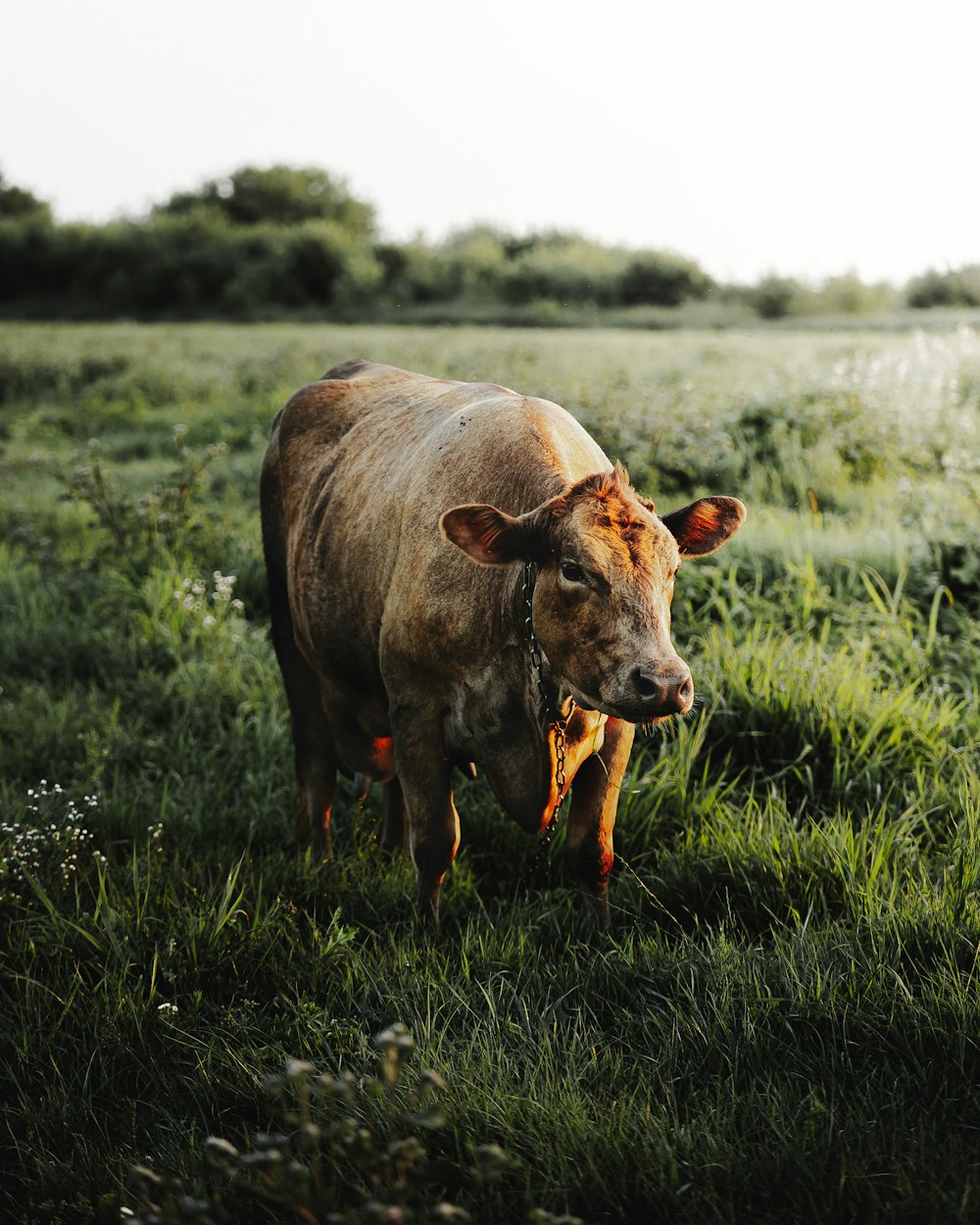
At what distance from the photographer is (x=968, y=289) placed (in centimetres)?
1684

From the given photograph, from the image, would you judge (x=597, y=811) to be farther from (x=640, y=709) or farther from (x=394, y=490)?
(x=394, y=490)

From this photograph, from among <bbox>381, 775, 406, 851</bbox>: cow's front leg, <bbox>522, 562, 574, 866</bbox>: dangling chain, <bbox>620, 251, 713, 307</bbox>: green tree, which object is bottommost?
<bbox>381, 775, 406, 851</bbox>: cow's front leg

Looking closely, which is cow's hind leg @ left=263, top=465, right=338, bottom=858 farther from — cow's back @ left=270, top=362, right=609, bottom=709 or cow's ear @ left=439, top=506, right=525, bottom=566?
cow's ear @ left=439, top=506, right=525, bottom=566

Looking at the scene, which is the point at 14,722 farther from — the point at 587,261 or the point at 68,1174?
the point at 587,261

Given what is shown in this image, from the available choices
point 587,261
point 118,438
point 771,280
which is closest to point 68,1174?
point 118,438

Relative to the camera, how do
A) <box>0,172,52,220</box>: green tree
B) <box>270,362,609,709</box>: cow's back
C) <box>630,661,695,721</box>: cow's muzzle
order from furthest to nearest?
<box>0,172,52,220</box>: green tree → <box>270,362,609,709</box>: cow's back → <box>630,661,695,721</box>: cow's muzzle

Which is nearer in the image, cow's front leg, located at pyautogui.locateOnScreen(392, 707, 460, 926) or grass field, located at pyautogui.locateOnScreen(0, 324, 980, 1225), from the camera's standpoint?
grass field, located at pyautogui.locateOnScreen(0, 324, 980, 1225)

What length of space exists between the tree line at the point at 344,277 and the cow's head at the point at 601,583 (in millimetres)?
22382

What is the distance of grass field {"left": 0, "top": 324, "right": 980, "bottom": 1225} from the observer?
87.7 inches

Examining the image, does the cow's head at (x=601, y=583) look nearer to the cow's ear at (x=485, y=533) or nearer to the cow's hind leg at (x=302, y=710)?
the cow's ear at (x=485, y=533)

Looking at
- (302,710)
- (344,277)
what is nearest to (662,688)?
(302,710)

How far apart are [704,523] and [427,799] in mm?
1225

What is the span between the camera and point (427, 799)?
132 inches

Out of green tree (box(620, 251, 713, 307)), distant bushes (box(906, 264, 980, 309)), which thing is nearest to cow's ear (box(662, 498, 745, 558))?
distant bushes (box(906, 264, 980, 309))
